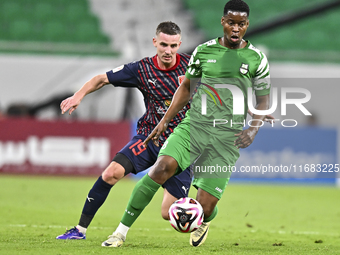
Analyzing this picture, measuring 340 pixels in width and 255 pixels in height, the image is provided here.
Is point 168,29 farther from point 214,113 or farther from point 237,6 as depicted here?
point 214,113

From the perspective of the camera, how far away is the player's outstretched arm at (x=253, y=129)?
16.4ft

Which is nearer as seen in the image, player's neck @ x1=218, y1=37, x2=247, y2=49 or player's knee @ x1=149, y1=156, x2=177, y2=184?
player's knee @ x1=149, y1=156, x2=177, y2=184

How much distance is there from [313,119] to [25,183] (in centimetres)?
766

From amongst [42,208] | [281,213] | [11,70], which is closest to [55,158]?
[11,70]

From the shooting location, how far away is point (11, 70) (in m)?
15.1

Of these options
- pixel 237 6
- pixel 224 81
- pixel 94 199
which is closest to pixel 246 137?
pixel 224 81

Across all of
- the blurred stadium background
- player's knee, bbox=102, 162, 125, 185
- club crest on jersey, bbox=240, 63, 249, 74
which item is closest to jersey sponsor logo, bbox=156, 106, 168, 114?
player's knee, bbox=102, 162, 125, 185

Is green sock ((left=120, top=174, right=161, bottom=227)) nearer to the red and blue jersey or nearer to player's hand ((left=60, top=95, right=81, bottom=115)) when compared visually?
the red and blue jersey

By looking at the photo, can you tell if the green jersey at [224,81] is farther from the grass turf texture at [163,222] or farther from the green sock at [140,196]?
the grass turf texture at [163,222]

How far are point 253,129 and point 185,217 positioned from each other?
40.4 inches

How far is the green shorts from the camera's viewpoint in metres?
5.10

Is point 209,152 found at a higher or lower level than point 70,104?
lower

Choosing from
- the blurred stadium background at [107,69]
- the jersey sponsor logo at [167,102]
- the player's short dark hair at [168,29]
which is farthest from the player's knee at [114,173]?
the blurred stadium background at [107,69]

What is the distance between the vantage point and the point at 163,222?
24.4 ft
